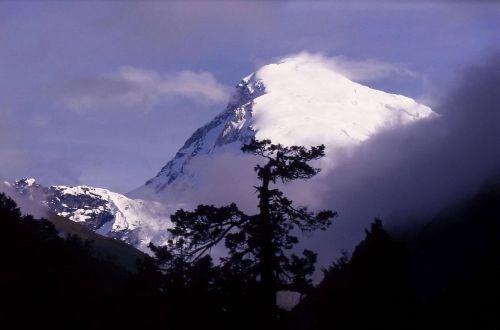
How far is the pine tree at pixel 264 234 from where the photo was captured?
33.9 meters

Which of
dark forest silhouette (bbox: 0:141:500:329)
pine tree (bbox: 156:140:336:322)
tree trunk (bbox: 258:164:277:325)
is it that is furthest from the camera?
pine tree (bbox: 156:140:336:322)

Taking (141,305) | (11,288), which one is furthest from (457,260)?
(11,288)

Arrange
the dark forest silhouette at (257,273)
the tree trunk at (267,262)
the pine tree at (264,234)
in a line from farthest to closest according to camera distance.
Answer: the pine tree at (264,234)
the tree trunk at (267,262)
the dark forest silhouette at (257,273)

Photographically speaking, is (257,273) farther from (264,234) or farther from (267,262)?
(264,234)

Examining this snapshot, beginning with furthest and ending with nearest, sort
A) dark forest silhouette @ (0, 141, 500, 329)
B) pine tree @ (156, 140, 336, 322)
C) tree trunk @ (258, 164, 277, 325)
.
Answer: pine tree @ (156, 140, 336, 322), tree trunk @ (258, 164, 277, 325), dark forest silhouette @ (0, 141, 500, 329)

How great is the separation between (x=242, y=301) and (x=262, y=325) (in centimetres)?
122

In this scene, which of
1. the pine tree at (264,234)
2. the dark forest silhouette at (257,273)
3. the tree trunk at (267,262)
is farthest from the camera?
the pine tree at (264,234)

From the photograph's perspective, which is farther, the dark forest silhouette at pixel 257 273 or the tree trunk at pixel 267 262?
the tree trunk at pixel 267 262

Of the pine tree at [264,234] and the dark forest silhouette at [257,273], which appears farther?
the pine tree at [264,234]

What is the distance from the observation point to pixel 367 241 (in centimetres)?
2716

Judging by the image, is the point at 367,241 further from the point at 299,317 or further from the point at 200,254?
the point at 299,317

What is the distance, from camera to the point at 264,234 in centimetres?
3391

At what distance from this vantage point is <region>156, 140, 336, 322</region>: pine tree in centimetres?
3394

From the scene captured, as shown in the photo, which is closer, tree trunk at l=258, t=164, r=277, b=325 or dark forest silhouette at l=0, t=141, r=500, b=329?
dark forest silhouette at l=0, t=141, r=500, b=329
